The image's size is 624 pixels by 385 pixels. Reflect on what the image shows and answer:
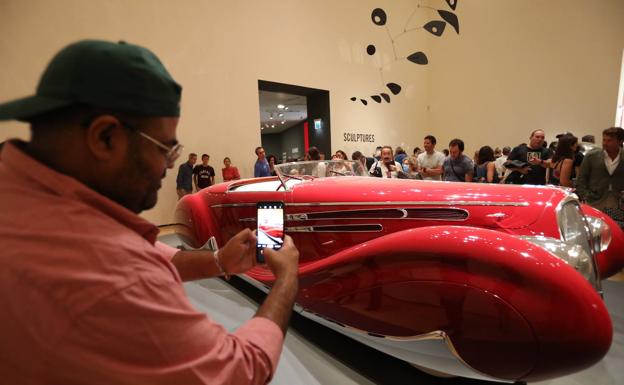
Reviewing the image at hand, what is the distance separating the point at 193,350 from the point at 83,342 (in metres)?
0.19

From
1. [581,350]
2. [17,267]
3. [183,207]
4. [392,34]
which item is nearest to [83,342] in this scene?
[17,267]

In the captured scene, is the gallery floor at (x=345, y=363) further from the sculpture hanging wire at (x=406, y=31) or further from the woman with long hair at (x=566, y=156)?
the sculpture hanging wire at (x=406, y=31)

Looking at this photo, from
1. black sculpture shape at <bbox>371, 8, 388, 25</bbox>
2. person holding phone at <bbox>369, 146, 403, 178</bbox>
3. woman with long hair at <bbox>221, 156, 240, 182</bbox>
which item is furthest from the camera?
black sculpture shape at <bbox>371, 8, 388, 25</bbox>

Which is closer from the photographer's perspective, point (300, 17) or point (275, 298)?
point (275, 298)

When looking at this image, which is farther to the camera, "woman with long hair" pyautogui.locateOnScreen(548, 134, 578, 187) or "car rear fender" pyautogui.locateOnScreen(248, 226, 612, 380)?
"woman with long hair" pyautogui.locateOnScreen(548, 134, 578, 187)

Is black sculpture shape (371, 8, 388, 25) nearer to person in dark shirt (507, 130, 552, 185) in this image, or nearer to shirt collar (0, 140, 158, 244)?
person in dark shirt (507, 130, 552, 185)

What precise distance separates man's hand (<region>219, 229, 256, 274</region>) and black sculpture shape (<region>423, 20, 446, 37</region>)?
13.2m

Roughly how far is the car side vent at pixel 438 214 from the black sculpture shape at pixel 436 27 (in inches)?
480

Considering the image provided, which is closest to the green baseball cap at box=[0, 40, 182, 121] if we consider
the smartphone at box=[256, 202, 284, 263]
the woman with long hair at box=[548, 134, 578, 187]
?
the smartphone at box=[256, 202, 284, 263]

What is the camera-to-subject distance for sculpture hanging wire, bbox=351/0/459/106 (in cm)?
1040

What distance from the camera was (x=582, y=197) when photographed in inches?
139

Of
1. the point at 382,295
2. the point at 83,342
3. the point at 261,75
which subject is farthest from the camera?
the point at 261,75

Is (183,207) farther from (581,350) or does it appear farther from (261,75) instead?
(261,75)

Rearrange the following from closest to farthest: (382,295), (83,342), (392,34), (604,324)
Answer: (83,342), (604,324), (382,295), (392,34)
